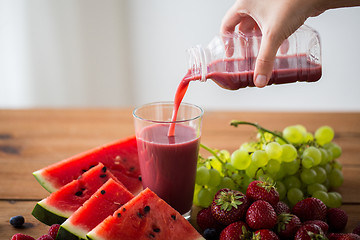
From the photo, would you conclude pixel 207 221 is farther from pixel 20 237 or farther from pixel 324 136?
pixel 324 136

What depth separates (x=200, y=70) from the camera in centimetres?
140

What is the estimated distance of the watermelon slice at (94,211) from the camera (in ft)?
4.09

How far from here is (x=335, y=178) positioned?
1596 mm

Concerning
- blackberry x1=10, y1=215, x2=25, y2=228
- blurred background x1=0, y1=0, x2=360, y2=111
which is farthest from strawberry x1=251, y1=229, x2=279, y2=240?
blurred background x1=0, y1=0, x2=360, y2=111

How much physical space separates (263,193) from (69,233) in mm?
572

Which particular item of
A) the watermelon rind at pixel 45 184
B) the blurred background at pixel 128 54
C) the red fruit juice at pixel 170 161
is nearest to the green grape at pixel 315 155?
the red fruit juice at pixel 170 161

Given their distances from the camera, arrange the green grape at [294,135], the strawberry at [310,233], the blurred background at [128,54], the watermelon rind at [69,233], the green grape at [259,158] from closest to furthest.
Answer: the strawberry at [310,233] → the watermelon rind at [69,233] → the green grape at [259,158] → the green grape at [294,135] → the blurred background at [128,54]

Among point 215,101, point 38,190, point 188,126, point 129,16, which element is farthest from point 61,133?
point 215,101

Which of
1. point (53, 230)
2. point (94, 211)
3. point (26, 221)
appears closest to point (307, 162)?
point (94, 211)

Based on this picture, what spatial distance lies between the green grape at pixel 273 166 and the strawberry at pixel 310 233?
34cm

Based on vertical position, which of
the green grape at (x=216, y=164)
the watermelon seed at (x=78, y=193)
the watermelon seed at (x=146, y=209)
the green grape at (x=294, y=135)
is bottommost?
the watermelon seed at (x=146, y=209)

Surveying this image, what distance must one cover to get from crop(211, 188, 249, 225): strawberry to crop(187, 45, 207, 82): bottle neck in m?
0.39

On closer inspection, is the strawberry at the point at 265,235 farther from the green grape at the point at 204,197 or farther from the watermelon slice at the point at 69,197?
the watermelon slice at the point at 69,197

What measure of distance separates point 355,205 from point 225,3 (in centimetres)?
219
